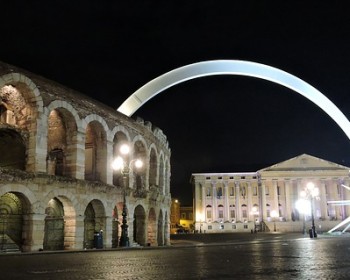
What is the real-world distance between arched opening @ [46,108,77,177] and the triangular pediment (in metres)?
86.5

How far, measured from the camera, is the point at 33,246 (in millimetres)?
24000

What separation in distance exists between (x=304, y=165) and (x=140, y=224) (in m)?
82.9

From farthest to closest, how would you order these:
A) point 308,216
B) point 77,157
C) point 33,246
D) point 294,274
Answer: point 308,216 < point 77,157 < point 33,246 < point 294,274

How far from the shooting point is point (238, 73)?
189ft

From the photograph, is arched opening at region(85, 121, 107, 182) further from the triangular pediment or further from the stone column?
the stone column

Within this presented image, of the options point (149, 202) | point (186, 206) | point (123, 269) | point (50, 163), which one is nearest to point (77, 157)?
point (50, 163)

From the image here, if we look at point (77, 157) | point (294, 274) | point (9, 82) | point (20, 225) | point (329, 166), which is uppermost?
Answer: point (329, 166)

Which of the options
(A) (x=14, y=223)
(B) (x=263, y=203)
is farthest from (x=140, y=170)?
(B) (x=263, y=203)

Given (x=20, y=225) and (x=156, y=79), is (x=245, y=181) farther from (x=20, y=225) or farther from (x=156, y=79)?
(x=20, y=225)

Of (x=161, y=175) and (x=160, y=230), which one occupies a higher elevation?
(x=161, y=175)

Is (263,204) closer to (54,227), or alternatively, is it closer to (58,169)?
(58,169)

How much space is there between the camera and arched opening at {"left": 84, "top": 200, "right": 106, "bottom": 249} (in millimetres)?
30500

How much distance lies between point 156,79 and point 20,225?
3276 centimetres

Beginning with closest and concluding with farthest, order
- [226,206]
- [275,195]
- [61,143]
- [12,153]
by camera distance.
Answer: [12,153] < [61,143] < [275,195] < [226,206]
